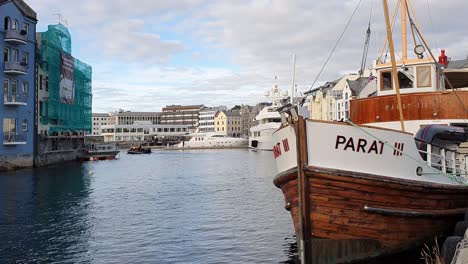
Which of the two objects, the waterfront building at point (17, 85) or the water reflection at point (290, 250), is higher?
the waterfront building at point (17, 85)

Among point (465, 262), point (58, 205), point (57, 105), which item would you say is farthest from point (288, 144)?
point (57, 105)

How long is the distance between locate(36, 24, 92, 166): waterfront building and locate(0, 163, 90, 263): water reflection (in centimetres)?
2245

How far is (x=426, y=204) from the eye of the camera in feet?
42.0

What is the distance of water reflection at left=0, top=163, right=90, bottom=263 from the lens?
1490 cm

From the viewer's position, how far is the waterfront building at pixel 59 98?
2212 inches

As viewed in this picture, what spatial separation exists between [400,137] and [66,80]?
58.9 meters

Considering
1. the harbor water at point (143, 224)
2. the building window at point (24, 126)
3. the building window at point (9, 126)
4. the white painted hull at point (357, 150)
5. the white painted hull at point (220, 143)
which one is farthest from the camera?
the white painted hull at point (220, 143)

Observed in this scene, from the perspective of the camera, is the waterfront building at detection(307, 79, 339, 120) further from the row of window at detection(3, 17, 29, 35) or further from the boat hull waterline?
the boat hull waterline

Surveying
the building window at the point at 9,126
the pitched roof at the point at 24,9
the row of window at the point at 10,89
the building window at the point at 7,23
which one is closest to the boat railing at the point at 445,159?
the building window at the point at 9,126

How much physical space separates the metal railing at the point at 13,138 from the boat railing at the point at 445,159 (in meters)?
42.5

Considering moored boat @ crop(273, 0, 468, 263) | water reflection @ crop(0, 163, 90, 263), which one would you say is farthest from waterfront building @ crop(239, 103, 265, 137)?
moored boat @ crop(273, 0, 468, 263)

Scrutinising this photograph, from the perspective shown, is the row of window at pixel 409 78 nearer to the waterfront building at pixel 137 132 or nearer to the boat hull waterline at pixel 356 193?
the boat hull waterline at pixel 356 193

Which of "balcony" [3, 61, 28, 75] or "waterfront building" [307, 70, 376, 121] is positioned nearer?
"balcony" [3, 61, 28, 75]

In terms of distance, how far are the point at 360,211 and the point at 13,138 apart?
4375 centimetres
